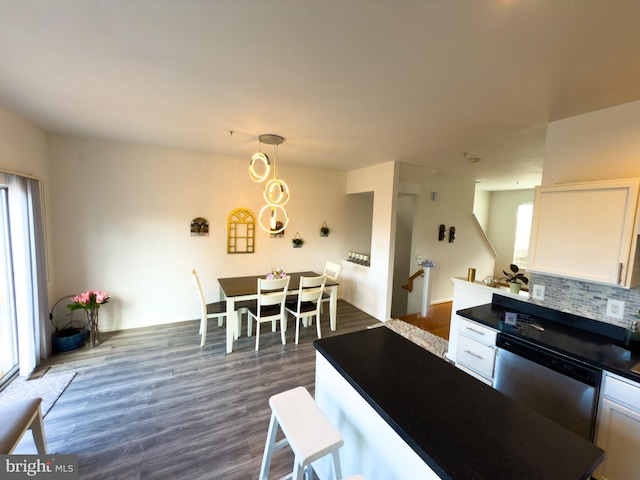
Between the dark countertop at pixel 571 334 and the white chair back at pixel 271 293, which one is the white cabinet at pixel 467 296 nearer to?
the dark countertop at pixel 571 334

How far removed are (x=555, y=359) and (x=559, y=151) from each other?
1724 mm

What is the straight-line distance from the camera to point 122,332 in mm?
3568

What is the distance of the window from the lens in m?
6.99

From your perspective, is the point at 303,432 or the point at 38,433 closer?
the point at 303,432

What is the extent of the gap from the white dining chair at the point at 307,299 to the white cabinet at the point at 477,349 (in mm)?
1756

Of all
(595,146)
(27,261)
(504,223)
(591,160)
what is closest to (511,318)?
(591,160)

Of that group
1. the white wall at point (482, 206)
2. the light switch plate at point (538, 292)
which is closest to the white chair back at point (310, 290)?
the light switch plate at point (538, 292)

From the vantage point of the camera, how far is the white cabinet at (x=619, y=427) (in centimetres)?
144

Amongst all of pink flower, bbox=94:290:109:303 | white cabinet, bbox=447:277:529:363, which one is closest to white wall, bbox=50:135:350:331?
pink flower, bbox=94:290:109:303

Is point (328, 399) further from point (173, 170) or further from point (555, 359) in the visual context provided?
point (173, 170)

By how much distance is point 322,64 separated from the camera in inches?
61.4

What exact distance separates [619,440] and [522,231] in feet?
23.0

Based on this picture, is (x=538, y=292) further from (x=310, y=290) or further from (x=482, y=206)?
(x=482, y=206)

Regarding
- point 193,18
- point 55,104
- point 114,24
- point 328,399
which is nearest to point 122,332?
point 55,104
